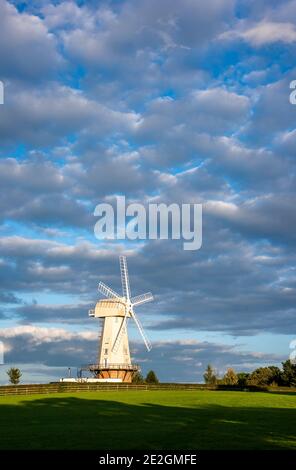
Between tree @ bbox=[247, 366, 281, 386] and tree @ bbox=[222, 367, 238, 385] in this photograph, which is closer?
tree @ bbox=[247, 366, 281, 386]

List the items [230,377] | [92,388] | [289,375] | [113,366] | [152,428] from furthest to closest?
[230,377] < [289,375] < [113,366] < [92,388] < [152,428]

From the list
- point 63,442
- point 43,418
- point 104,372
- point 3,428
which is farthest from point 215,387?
point 63,442

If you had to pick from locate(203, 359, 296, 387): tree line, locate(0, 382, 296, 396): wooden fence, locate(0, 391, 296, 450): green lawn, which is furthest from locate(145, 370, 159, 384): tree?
locate(0, 391, 296, 450): green lawn

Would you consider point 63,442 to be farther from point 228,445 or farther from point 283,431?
point 283,431

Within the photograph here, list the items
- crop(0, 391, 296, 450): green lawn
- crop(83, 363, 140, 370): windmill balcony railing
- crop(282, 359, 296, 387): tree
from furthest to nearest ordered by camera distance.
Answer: crop(282, 359, 296, 387): tree → crop(83, 363, 140, 370): windmill balcony railing → crop(0, 391, 296, 450): green lawn

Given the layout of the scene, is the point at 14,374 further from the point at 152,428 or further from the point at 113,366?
the point at 152,428

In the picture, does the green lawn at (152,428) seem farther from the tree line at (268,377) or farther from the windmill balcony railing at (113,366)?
the tree line at (268,377)

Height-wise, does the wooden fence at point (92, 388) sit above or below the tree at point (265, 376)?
above

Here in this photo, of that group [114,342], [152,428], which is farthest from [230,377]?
[152,428]

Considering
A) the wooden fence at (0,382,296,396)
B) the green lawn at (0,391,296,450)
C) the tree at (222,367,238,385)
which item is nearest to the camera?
the green lawn at (0,391,296,450)

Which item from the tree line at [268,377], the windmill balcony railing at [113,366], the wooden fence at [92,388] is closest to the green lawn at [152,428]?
the wooden fence at [92,388]

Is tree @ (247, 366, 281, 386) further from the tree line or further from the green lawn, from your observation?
the green lawn

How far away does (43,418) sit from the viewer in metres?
30.8
